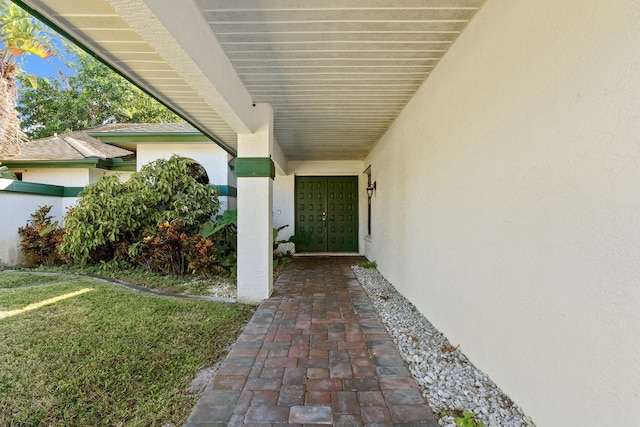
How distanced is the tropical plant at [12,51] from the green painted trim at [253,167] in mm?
6273

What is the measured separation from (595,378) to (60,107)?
2035 centimetres

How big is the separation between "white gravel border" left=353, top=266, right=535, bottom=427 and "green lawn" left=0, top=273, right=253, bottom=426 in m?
1.59

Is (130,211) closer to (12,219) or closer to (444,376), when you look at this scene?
(12,219)

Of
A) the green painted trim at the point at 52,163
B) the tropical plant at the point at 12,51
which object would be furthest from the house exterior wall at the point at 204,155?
the tropical plant at the point at 12,51

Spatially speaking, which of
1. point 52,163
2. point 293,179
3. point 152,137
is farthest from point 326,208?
point 52,163

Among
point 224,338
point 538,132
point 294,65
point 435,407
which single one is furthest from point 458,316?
point 294,65

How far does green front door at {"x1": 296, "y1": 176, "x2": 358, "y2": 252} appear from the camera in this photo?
8570 mm

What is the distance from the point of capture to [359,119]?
4859 millimetres

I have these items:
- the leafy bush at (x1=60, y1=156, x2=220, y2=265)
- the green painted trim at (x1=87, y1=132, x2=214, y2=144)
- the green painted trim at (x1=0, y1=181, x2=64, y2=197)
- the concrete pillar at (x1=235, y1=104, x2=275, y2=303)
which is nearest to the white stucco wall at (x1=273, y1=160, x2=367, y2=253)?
the green painted trim at (x1=87, y1=132, x2=214, y2=144)

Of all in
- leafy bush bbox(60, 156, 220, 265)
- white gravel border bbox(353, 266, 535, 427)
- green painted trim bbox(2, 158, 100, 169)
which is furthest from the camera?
green painted trim bbox(2, 158, 100, 169)

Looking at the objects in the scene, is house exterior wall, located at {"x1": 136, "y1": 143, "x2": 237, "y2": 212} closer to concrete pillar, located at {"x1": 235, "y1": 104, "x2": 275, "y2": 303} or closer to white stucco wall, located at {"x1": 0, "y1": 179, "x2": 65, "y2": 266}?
white stucco wall, located at {"x1": 0, "y1": 179, "x2": 65, "y2": 266}

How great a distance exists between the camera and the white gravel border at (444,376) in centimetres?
176

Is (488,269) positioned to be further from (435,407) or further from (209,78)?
(209,78)

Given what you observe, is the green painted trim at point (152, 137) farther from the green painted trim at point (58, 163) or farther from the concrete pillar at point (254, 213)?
the concrete pillar at point (254, 213)
